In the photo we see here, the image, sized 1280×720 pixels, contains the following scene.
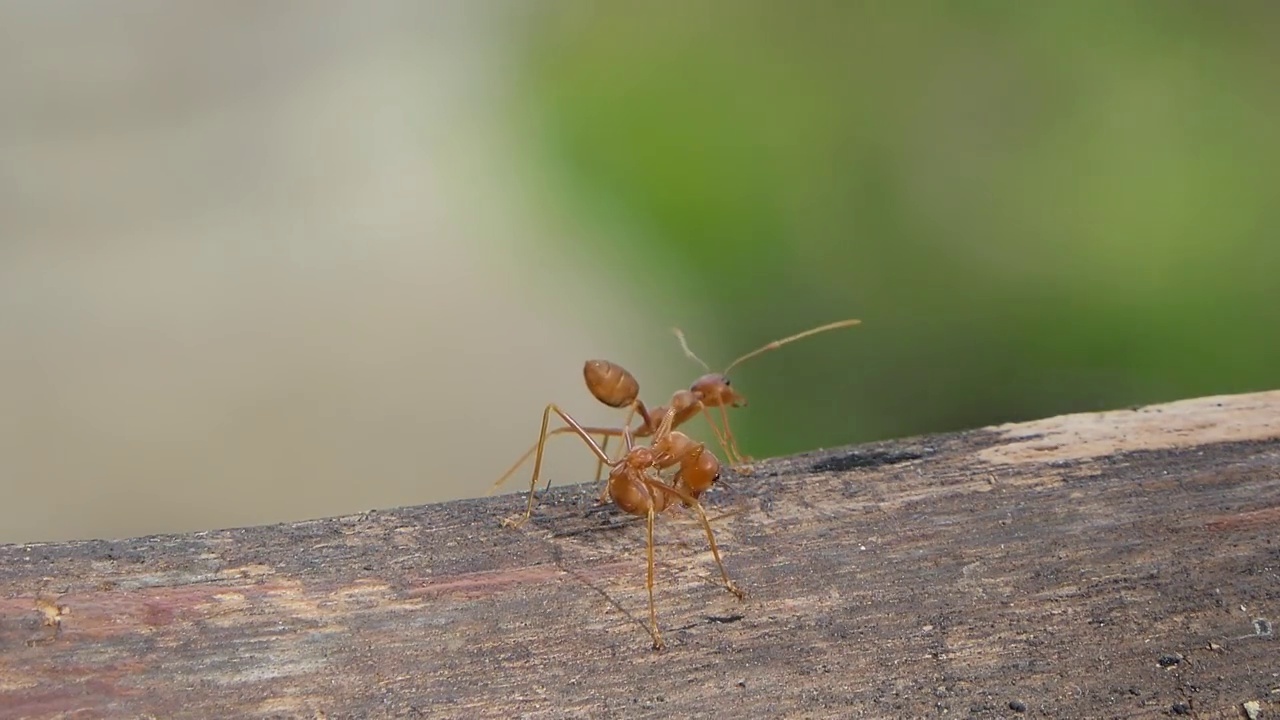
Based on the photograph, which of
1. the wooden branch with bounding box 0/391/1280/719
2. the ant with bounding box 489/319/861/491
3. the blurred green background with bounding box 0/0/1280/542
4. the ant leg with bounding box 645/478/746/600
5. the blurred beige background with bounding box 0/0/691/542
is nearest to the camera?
the wooden branch with bounding box 0/391/1280/719

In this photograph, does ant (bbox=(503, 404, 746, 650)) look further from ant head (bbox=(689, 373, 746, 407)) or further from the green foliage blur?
the green foliage blur

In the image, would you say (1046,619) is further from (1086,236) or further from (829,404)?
(1086,236)

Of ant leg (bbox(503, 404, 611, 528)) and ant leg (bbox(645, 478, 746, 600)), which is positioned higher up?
ant leg (bbox(503, 404, 611, 528))

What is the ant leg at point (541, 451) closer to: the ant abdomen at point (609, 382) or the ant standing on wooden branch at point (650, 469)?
the ant standing on wooden branch at point (650, 469)

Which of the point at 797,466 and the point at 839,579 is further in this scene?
the point at 797,466

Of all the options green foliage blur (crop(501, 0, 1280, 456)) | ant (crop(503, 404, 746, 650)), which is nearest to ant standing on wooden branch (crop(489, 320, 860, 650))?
ant (crop(503, 404, 746, 650))

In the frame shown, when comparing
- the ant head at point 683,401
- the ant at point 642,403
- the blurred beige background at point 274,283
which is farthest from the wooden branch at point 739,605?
the blurred beige background at point 274,283

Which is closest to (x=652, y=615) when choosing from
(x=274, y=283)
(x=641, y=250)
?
(x=641, y=250)

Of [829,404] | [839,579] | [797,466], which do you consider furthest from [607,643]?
[829,404]
